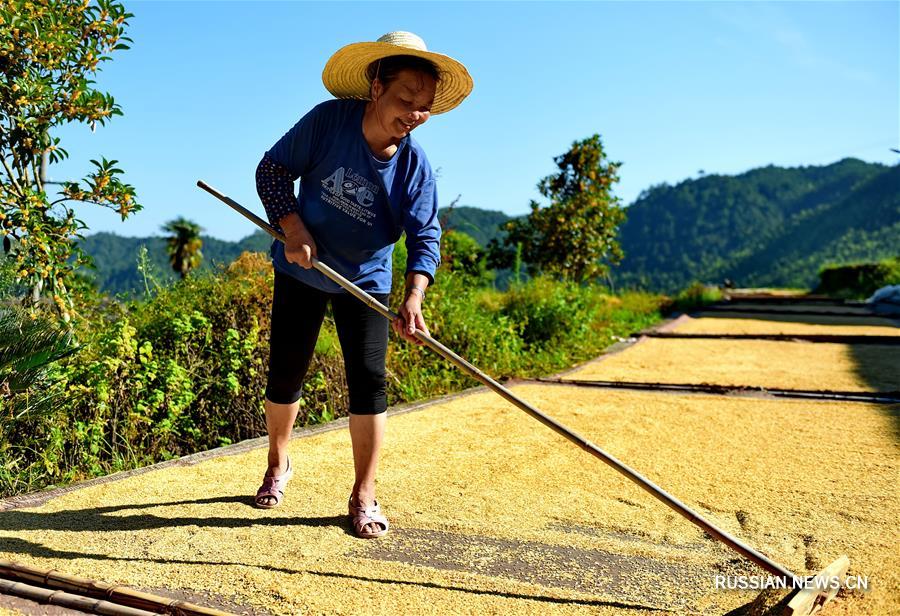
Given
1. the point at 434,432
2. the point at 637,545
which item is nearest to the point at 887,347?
the point at 434,432

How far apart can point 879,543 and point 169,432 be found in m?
3.19

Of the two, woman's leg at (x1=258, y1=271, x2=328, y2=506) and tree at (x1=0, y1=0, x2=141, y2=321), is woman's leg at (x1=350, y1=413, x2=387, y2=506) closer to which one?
woman's leg at (x1=258, y1=271, x2=328, y2=506)

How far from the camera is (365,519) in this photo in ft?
8.80

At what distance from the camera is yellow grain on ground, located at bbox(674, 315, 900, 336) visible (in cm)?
934

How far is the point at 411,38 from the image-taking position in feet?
8.64

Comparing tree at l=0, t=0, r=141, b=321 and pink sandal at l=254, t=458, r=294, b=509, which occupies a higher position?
tree at l=0, t=0, r=141, b=321

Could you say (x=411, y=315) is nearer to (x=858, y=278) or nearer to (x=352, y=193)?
(x=352, y=193)

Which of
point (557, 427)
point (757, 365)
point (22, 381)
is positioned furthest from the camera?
point (757, 365)

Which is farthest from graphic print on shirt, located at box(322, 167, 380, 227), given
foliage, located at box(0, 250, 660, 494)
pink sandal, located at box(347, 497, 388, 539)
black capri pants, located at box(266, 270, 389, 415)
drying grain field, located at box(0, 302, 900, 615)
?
foliage, located at box(0, 250, 660, 494)

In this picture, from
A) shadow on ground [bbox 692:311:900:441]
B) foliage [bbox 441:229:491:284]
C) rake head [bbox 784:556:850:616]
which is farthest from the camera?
foliage [bbox 441:229:491:284]

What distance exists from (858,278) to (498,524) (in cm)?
1929

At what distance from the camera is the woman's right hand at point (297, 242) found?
8.54ft

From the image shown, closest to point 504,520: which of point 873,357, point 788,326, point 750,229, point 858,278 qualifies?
point 873,357

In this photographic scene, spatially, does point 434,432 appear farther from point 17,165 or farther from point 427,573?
point 17,165
